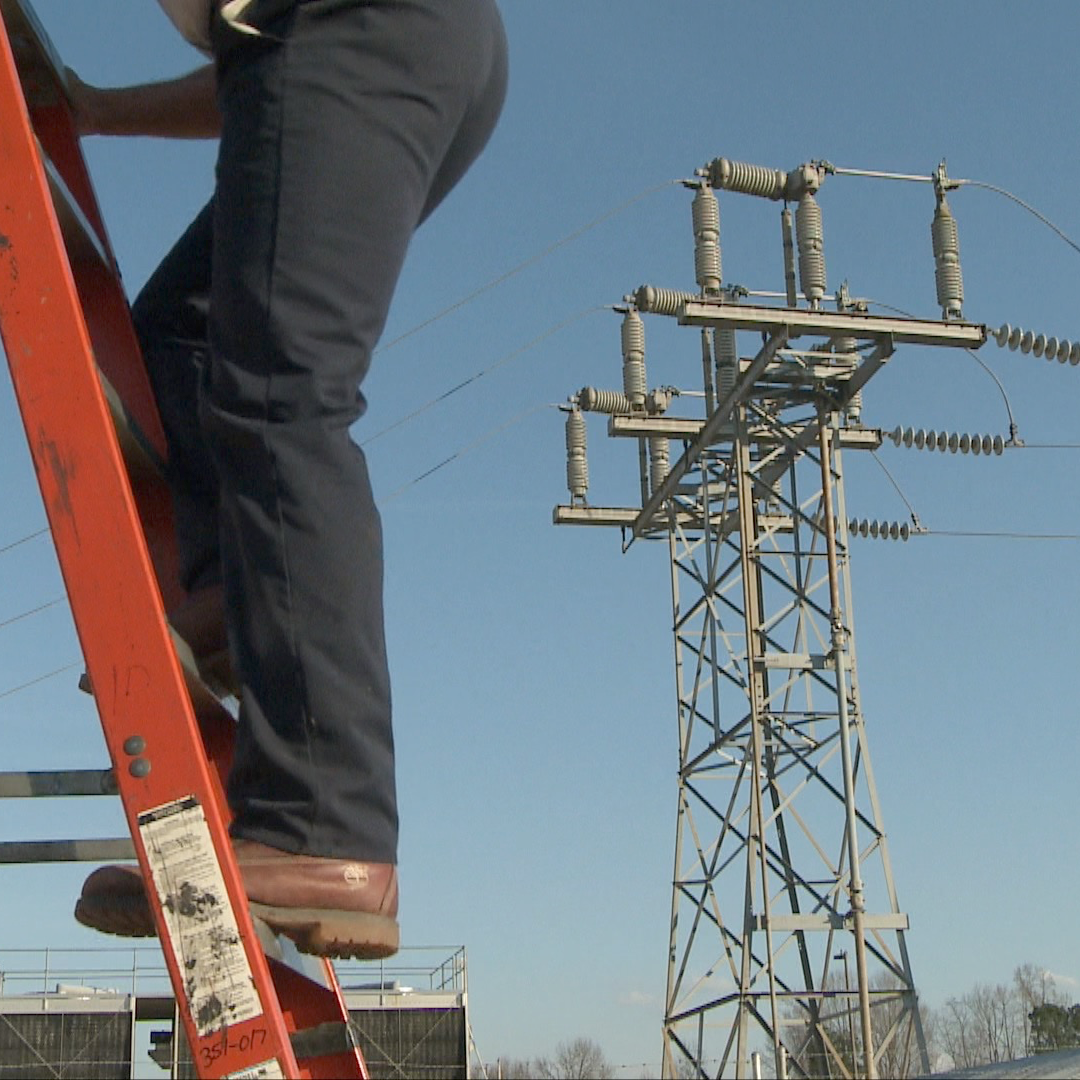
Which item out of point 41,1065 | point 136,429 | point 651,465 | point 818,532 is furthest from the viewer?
point 41,1065

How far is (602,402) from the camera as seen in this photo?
57.4 ft

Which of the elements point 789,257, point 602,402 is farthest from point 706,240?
point 602,402

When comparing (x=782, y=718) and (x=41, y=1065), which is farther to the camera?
(x=41, y=1065)

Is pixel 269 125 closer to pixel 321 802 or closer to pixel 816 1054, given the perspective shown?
pixel 321 802

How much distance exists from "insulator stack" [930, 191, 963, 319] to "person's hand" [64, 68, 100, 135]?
38.7 feet

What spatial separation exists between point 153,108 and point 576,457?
16520mm

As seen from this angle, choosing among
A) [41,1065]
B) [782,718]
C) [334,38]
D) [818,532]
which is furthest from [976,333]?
[41,1065]

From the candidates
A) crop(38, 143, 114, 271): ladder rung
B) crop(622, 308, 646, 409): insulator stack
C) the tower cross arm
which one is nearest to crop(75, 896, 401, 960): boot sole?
crop(38, 143, 114, 271): ladder rung

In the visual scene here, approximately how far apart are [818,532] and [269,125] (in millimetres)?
13184

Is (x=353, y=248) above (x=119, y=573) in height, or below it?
above

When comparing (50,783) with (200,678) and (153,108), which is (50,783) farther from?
(153,108)

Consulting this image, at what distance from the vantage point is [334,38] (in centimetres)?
136

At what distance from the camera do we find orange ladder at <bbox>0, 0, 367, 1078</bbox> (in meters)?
1.13

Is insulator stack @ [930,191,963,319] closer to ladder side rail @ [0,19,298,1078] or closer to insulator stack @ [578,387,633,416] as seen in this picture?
insulator stack @ [578,387,633,416]
